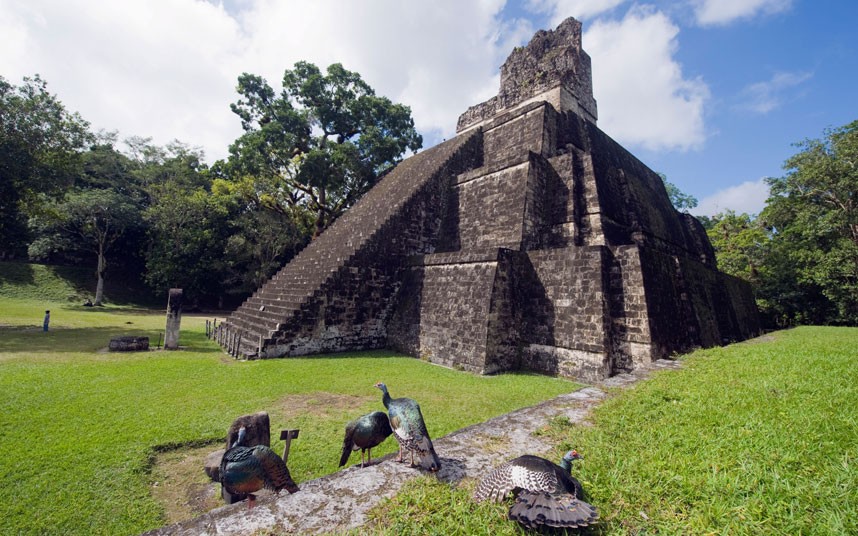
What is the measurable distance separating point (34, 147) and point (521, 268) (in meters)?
14.8

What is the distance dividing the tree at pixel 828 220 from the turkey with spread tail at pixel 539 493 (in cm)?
1886

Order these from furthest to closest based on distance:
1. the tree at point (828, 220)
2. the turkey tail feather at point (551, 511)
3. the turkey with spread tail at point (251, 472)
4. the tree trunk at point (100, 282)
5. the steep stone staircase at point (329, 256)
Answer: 1. the tree trunk at point (100, 282)
2. the tree at point (828, 220)
3. the steep stone staircase at point (329, 256)
4. the turkey with spread tail at point (251, 472)
5. the turkey tail feather at point (551, 511)

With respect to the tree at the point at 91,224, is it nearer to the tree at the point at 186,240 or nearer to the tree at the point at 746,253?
the tree at the point at 186,240

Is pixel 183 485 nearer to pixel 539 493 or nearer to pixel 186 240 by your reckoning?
pixel 539 493

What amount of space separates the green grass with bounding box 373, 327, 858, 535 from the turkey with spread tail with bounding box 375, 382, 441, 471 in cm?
13

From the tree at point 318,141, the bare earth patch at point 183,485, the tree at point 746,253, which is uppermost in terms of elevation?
the tree at point 318,141

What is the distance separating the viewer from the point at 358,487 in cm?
213

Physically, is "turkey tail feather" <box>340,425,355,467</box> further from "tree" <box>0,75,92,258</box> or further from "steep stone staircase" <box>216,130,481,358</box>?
"tree" <box>0,75,92,258</box>

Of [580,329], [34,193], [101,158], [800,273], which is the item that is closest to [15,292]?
[101,158]

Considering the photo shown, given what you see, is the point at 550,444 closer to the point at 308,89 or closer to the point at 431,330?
the point at 431,330

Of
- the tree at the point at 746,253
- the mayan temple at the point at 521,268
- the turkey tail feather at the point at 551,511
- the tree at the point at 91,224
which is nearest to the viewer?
the turkey tail feather at the point at 551,511

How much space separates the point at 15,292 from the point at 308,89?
1958 centimetres

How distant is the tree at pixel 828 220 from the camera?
1377cm

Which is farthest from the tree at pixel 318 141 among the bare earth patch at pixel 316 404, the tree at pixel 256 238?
the bare earth patch at pixel 316 404
